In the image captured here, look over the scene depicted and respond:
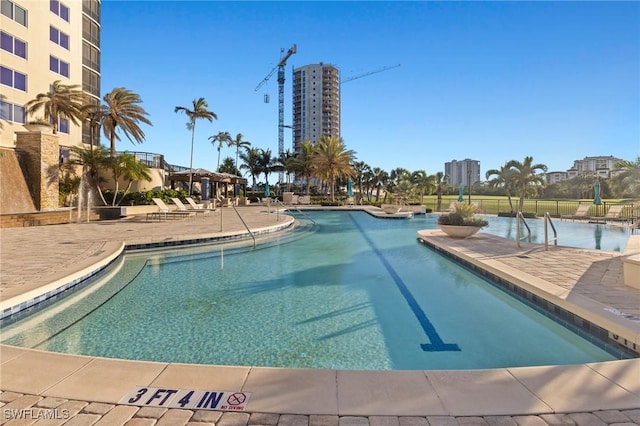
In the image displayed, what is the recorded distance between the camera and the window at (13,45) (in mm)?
18188

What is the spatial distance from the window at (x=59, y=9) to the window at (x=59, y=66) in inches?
115

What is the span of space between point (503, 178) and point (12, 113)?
1249 inches

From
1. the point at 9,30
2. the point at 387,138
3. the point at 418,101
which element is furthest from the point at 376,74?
the point at 9,30

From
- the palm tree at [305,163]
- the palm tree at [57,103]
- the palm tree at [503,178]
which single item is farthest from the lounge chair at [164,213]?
the palm tree at [305,163]

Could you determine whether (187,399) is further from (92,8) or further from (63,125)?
(92,8)

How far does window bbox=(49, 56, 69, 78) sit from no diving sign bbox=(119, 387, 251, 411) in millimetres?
26948

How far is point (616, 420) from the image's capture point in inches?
84.4

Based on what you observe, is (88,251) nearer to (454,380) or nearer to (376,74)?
(454,380)

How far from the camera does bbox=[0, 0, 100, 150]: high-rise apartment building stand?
18344 mm

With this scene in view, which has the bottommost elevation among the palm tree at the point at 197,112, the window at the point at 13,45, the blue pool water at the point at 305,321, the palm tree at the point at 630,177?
the blue pool water at the point at 305,321

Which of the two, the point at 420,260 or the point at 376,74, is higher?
the point at 376,74

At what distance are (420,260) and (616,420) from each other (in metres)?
6.94

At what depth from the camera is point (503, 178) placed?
87.9ft

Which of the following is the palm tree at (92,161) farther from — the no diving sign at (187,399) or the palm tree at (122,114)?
the no diving sign at (187,399)
